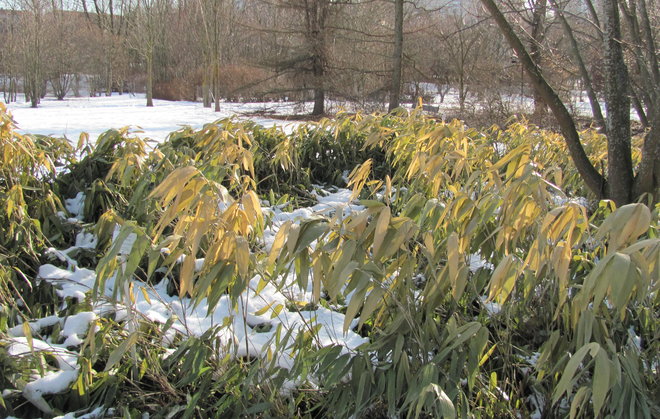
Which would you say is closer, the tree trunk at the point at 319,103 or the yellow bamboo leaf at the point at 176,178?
the yellow bamboo leaf at the point at 176,178

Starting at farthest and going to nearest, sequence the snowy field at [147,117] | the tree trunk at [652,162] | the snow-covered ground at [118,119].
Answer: the snowy field at [147,117] < the snow-covered ground at [118,119] < the tree trunk at [652,162]

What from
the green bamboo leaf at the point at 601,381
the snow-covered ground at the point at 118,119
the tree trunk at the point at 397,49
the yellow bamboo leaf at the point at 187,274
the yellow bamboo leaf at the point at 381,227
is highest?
the tree trunk at the point at 397,49

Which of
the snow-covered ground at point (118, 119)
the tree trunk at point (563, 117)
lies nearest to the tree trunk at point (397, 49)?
the snow-covered ground at point (118, 119)

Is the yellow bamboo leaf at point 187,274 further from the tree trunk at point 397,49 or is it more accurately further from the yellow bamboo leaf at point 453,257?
the tree trunk at point 397,49

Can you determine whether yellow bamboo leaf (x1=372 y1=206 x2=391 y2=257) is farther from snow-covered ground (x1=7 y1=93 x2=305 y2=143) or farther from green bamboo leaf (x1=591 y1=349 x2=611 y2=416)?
snow-covered ground (x1=7 y1=93 x2=305 y2=143)

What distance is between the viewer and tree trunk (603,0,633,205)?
229 centimetres

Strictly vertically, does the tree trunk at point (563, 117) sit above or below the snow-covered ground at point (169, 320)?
above

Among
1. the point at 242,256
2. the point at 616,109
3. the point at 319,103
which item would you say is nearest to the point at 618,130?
the point at 616,109

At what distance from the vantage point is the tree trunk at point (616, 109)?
7.51ft

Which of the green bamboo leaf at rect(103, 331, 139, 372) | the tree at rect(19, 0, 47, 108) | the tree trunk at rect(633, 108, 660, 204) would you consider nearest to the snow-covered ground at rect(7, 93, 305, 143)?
the tree trunk at rect(633, 108, 660, 204)

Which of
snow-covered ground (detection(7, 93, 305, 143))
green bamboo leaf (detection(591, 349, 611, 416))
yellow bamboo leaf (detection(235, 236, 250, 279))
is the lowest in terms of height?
green bamboo leaf (detection(591, 349, 611, 416))

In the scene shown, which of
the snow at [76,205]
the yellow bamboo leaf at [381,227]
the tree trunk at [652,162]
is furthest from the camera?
the snow at [76,205]

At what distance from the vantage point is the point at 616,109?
2.33 metres

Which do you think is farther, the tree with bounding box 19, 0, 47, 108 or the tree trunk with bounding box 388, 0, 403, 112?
the tree with bounding box 19, 0, 47, 108
